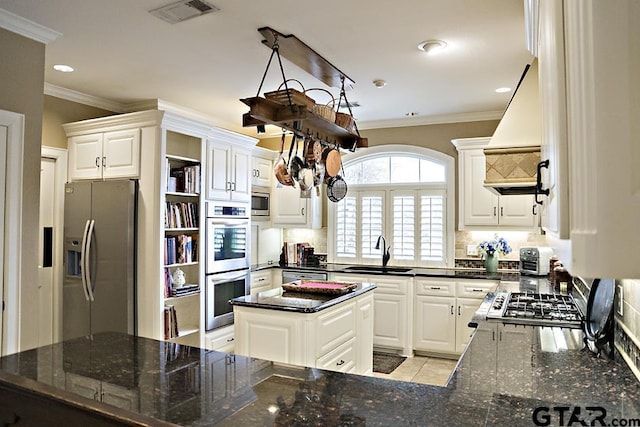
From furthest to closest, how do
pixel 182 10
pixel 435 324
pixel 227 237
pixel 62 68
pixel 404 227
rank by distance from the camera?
pixel 404 227, pixel 435 324, pixel 227 237, pixel 62 68, pixel 182 10

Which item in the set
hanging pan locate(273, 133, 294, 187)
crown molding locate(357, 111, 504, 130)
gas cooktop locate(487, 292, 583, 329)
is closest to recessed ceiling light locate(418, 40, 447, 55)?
hanging pan locate(273, 133, 294, 187)

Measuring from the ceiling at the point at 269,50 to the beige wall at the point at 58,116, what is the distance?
19 centimetres

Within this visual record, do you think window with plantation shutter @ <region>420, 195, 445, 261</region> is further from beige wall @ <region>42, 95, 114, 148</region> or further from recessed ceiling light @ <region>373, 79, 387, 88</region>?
beige wall @ <region>42, 95, 114, 148</region>

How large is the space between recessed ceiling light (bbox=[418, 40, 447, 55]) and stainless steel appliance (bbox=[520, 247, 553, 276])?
100 inches

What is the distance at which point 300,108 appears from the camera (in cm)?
257

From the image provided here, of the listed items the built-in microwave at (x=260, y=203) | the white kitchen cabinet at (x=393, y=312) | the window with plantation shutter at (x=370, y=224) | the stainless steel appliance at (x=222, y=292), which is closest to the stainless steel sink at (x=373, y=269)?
the white kitchen cabinet at (x=393, y=312)

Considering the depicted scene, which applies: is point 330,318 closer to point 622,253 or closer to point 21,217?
point 21,217

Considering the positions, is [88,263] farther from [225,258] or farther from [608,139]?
[608,139]

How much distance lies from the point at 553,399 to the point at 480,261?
165 inches

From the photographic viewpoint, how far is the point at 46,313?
4410mm

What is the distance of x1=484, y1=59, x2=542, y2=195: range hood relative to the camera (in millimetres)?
2354

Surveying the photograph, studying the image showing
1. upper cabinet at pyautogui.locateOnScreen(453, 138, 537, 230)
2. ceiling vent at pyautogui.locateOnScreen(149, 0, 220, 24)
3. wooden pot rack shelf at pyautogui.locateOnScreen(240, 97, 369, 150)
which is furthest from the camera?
upper cabinet at pyautogui.locateOnScreen(453, 138, 537, 230)

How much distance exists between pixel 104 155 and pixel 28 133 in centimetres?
136

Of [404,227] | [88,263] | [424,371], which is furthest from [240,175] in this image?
[424,371]
